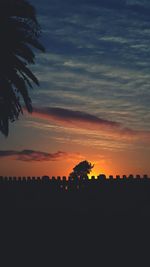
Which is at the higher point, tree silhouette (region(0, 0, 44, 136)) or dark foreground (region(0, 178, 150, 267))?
tree silhouette (region(0, 0, 44, 136))

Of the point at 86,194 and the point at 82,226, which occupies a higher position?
the point at 86,194

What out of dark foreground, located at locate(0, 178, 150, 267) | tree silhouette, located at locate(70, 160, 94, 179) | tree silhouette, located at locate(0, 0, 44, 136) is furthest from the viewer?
tree silhouette, located at locate(70, 160, 94, 179)

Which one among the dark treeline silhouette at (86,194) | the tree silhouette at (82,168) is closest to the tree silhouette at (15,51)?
Answer: the dark treeline silhouette at (86,194)

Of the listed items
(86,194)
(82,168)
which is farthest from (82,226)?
(82,168)

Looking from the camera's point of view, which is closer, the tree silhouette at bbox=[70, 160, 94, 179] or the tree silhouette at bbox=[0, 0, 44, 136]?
the tree silhouette at bbox=[0, 0, 44, 136]

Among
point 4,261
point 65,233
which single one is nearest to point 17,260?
point 4,261

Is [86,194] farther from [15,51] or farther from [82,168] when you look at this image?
[82,168]

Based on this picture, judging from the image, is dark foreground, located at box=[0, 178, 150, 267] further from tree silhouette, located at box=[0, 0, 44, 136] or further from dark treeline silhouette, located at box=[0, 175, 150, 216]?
tree silhouette, located at box=[0, 0, 44, 136]

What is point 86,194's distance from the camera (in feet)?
55.7

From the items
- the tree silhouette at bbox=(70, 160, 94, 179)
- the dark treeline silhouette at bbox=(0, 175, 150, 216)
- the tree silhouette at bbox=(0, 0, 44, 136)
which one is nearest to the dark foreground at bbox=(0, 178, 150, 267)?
the dark treeline silhouette at bbox=(0, 175, 150, 216)

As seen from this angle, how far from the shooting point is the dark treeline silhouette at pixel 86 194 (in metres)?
15.2

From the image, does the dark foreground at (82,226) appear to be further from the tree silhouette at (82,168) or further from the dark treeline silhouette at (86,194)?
the tree silhouette at (82,168)

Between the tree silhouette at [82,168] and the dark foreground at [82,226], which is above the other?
the tree silhouette at [82,168]

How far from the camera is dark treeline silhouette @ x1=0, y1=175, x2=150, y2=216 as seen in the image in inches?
597
